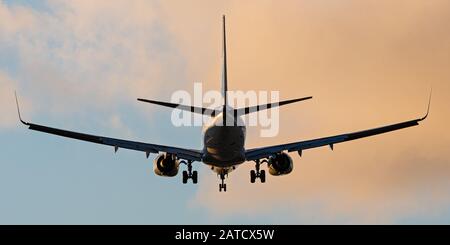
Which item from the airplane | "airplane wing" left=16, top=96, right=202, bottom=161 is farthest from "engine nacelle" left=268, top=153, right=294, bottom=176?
"airplane wing" left=16, top=96, right=202, bottom=161

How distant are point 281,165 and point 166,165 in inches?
393

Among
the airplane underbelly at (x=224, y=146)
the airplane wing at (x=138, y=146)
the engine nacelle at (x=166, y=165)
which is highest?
the airplane wing at (x=138, y=146)

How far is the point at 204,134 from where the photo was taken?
71500mm

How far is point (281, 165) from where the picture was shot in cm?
7750

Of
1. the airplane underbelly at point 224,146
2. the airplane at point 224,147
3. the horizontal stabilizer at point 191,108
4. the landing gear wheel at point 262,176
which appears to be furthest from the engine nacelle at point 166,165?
the landing gear wheel at point 262,176

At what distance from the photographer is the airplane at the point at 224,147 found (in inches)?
2741

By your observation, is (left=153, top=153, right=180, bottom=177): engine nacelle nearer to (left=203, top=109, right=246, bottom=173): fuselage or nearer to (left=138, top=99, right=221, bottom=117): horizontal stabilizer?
(left=203, top=109, right=246, bottom=173): fuselage

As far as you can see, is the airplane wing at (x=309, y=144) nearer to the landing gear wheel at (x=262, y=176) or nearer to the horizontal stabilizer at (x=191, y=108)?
the landing gear wheel at (x=262, y=176)

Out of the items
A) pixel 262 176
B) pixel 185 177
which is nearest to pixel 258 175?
pixel 262 176
